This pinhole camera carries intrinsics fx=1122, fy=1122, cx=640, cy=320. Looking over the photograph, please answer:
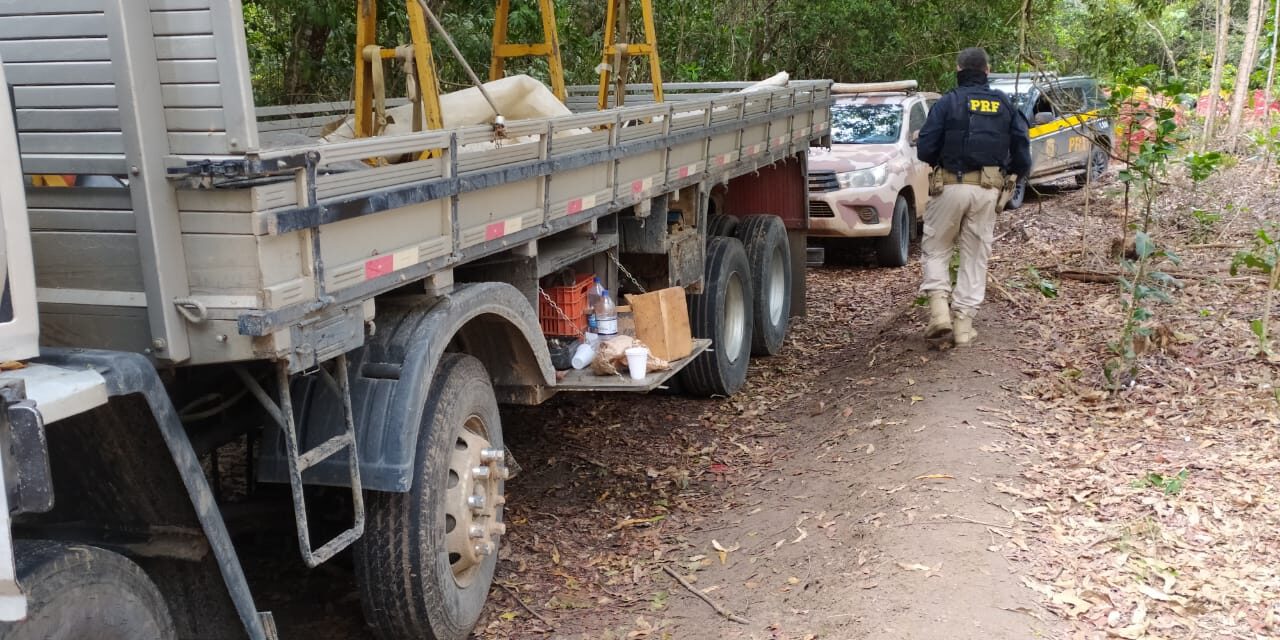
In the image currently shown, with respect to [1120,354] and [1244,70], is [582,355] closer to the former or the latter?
[1120,354]

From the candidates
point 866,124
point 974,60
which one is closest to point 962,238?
point 974,60

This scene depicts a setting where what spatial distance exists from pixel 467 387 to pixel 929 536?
81.0 inches

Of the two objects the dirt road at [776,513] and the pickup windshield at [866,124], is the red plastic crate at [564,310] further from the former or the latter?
the pickup windshield at [866,124]

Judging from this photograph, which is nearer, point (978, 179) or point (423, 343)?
point (423, 343)

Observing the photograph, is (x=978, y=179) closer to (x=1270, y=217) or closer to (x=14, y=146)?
(x=1270, y=217)

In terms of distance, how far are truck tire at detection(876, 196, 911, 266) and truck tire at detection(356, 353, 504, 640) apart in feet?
26.7

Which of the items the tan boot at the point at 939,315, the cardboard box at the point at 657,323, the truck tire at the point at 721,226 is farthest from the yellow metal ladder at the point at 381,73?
the tan boot at the point at 939,315

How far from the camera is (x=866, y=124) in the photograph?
39.8 ft

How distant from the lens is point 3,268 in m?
2.51

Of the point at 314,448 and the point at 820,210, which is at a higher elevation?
the point at 314,448

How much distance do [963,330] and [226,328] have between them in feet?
19.2

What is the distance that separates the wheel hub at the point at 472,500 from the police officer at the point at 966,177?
4383 millimetres

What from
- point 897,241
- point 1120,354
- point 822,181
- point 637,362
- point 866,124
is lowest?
point 897,241

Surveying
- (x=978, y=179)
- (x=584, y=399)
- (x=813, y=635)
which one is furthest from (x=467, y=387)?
(x=978, y=179)
